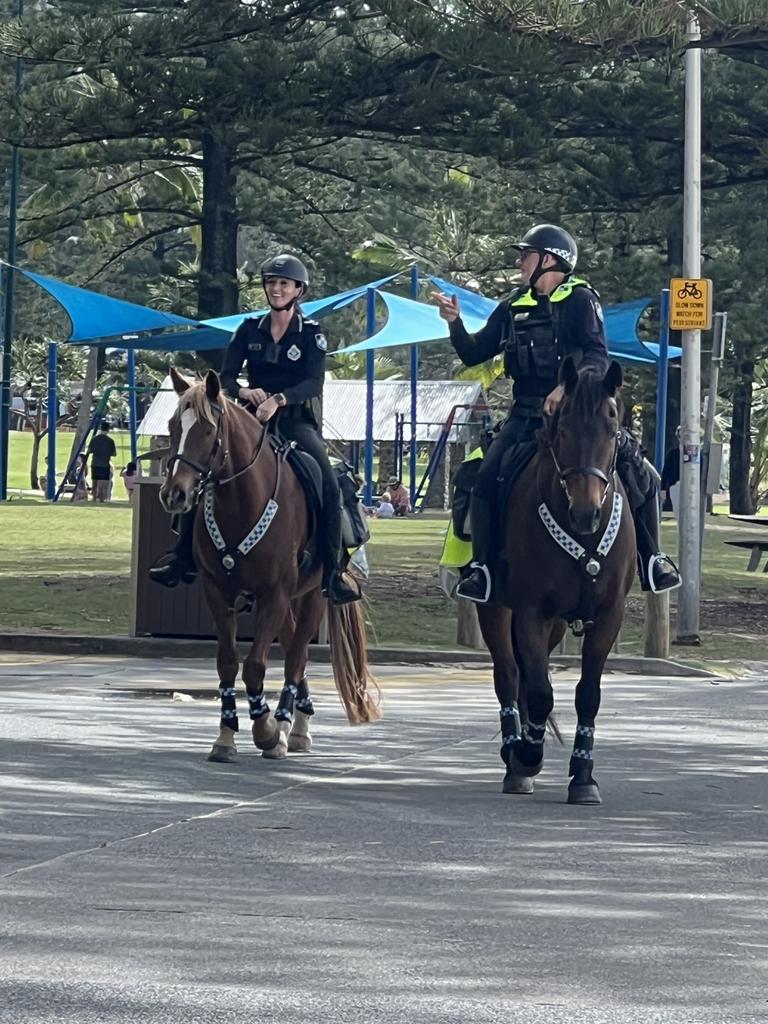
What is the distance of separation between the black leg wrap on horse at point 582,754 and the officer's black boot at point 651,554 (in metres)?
0.87

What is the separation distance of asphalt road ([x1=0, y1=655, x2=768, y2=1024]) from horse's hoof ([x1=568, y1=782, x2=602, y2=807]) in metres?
0.08

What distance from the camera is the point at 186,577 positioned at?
12469 mm

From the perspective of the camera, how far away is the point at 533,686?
10.8 metres

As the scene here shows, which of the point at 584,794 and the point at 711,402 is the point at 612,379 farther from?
the point at 711,402

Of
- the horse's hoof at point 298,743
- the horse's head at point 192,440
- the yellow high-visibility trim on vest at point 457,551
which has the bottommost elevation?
the horse's hoof at point 298,743

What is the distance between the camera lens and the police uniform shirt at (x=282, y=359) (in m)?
12.3

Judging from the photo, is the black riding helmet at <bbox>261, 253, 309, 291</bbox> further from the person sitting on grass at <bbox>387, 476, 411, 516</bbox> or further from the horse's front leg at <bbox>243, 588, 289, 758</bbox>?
the person sitting on grass at <bbox>387, 476, 411, 516</bbox>

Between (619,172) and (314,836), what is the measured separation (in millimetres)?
19274

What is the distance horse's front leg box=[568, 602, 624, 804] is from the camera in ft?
34.8

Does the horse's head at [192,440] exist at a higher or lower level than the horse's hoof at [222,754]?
higher

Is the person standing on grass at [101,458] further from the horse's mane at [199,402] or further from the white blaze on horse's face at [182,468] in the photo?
the white blaze on horse's face at [182,468]

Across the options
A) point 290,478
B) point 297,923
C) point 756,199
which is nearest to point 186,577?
point 290,478

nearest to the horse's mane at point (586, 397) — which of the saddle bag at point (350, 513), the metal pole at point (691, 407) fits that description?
the saddle bag at point (350, 513)

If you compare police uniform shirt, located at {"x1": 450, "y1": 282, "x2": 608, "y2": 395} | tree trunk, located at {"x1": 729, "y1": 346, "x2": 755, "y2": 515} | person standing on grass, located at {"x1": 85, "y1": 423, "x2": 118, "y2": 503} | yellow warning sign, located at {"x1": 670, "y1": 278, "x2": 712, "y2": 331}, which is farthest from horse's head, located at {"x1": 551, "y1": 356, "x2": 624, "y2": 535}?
tree trunk, located at {"x1": 729, "y1": 346, "x2": 755, "y2": 515}
